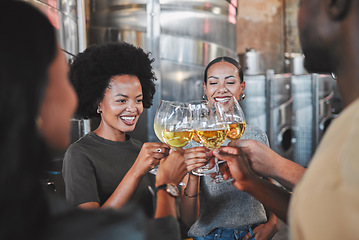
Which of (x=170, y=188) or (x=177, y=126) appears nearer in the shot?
(x=170, y=188)

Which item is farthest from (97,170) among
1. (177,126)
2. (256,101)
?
(256,101)

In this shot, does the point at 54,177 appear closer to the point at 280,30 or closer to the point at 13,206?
the point at 13,206

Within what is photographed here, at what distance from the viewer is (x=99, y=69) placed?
1712 millimetres

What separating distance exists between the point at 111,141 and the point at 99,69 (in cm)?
37

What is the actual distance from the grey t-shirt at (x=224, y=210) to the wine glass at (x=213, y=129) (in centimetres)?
43

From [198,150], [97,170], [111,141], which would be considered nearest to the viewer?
[198,150]

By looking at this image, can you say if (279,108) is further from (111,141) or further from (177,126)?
(177,126)

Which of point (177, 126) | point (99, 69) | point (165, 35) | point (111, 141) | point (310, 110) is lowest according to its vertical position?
point (310, 110)

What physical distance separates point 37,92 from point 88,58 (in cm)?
119

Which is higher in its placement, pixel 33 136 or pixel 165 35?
pixel 165 35

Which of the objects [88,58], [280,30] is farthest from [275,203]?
[280,30]

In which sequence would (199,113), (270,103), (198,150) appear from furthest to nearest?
(270,103), (199,113), (198,150)

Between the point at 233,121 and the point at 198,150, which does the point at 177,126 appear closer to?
the point at 198,150

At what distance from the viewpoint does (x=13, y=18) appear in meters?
0.63
